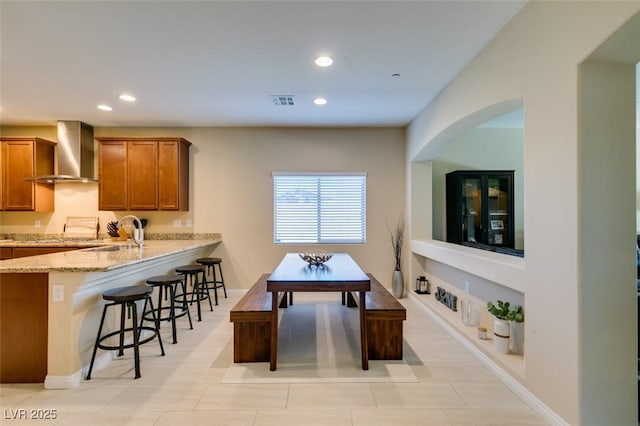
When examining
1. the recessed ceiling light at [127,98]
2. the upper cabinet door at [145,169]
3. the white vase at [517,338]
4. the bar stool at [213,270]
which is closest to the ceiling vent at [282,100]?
the recessed ceiling light at [127,98]

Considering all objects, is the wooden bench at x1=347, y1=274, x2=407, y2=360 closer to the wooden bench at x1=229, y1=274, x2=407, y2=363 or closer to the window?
the wooden bench at x1=229, y1=274, x2=407, y2=363

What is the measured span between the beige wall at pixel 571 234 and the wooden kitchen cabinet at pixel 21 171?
6344 mm

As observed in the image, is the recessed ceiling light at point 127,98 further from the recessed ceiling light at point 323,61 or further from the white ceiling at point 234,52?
the recessed ceiling light at point 323,61

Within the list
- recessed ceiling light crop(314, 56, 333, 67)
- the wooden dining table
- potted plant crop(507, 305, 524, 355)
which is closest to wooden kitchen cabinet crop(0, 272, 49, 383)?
the wooden dining table

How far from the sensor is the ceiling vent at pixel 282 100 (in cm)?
385

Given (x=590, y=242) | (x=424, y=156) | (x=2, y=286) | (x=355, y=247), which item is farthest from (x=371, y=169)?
(x=2, y=286)

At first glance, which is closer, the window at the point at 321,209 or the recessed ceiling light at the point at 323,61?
the recessed ceiling light at the point at 323,61

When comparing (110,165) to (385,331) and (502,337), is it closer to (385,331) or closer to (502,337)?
(385,331)

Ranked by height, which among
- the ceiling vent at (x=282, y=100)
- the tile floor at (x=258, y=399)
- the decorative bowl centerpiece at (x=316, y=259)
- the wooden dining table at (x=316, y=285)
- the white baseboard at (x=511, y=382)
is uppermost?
the ceiling vent at (x=282, y=100)

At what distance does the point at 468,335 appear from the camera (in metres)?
3.04

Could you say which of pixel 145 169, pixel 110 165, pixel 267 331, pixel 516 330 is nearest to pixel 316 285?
pixel 267 331

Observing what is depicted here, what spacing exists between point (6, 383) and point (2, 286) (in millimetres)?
741

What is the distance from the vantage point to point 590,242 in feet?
5.69

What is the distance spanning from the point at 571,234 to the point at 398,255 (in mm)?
3354
